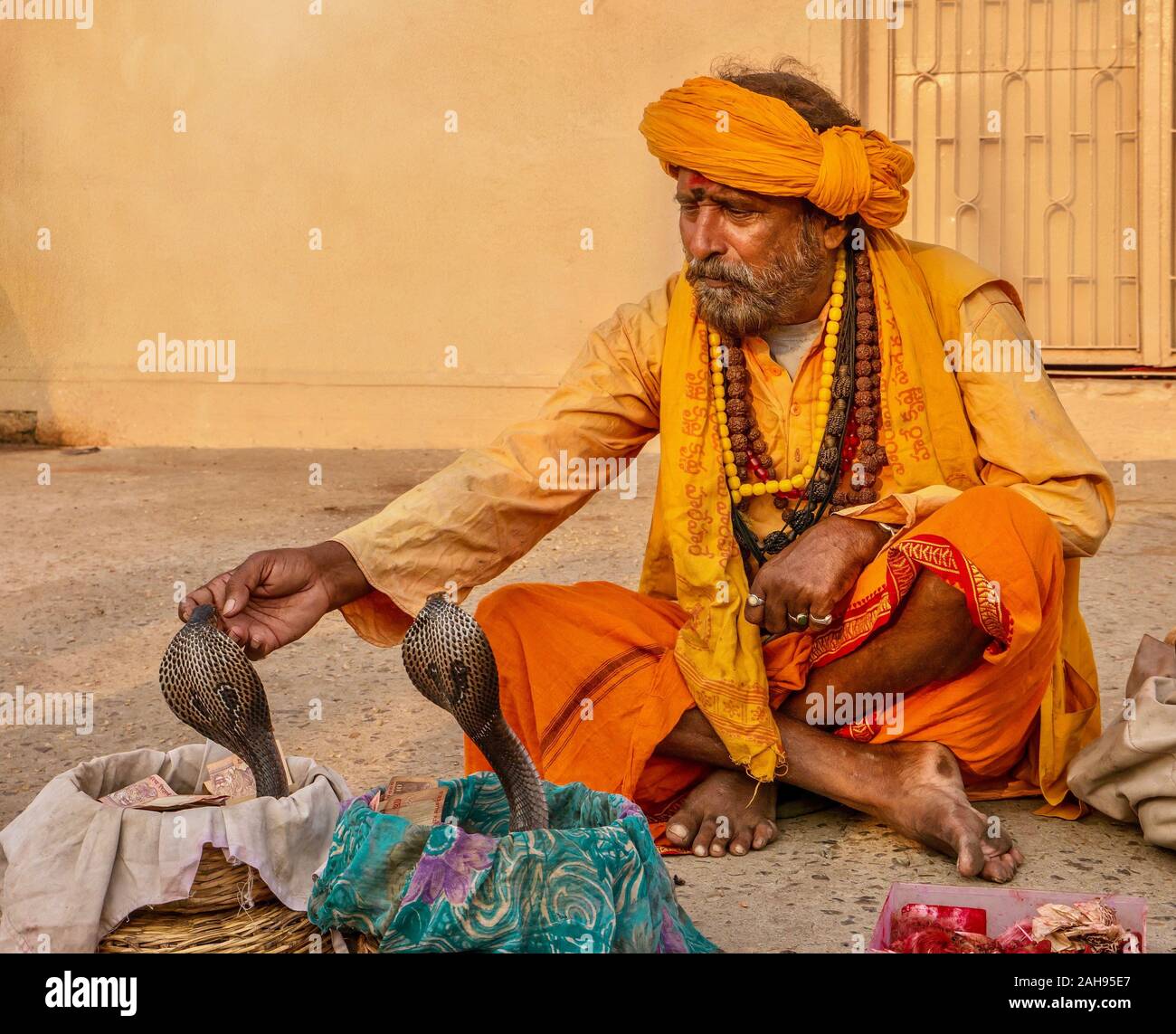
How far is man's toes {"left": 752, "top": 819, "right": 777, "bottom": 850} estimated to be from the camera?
3301 mm

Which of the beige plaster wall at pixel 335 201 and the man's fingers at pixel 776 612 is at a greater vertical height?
the beige plaster wall at pixel 335 201

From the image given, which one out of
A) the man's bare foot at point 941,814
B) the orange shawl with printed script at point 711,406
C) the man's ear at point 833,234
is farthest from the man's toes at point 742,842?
the man's ear at point 833,234

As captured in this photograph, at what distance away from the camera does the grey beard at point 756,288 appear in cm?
341

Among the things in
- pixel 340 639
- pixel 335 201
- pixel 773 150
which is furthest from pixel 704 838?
pixel 335 201

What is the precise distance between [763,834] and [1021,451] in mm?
928

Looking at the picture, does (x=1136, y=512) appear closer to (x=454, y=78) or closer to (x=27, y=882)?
(x=454, y=78)

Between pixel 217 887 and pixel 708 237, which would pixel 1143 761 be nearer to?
pixel 708 237

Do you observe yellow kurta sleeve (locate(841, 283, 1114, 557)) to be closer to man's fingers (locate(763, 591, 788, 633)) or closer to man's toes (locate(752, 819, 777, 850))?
man's fingers (locate(763, 591, 788, 633))

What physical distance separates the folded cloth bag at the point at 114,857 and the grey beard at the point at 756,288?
56.0 inches

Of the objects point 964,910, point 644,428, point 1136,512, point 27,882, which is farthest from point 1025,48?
point 27,882

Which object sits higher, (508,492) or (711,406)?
(711,406)

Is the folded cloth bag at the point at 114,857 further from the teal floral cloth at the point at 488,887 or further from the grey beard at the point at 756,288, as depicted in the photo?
the grey beard at the point at 756,288

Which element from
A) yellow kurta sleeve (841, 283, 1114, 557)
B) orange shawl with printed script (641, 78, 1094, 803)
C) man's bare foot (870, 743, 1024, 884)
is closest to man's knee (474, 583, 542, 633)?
orange shawl with printed script (641, 78, 1094, 803)

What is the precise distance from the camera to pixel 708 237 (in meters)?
3.44
